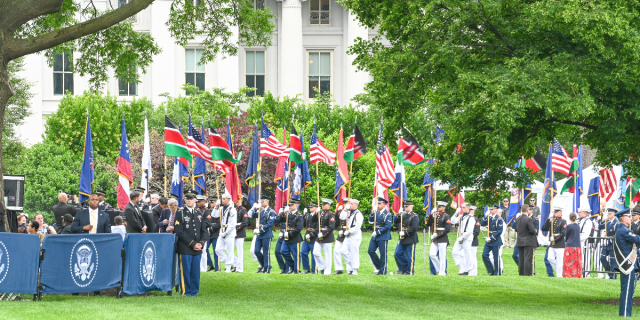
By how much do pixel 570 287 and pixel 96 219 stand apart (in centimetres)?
1082

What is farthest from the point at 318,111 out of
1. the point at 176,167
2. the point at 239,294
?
the point at 239,294

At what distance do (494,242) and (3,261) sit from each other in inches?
551

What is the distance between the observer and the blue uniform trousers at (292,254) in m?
A: 22.0

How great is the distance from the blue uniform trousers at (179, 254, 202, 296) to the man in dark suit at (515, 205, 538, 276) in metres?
10.7

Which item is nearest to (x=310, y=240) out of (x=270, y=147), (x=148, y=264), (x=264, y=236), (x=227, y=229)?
(x=264, y=236)

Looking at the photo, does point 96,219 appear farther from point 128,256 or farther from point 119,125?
point 119,125

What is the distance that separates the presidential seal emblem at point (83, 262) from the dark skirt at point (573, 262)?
13668 mm

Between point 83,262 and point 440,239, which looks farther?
point 440,239

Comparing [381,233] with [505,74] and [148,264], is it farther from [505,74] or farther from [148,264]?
[505,74]

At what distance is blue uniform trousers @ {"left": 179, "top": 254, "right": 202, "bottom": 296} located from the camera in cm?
1512

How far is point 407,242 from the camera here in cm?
2162

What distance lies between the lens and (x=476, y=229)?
22.4 m

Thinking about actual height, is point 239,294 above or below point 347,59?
below

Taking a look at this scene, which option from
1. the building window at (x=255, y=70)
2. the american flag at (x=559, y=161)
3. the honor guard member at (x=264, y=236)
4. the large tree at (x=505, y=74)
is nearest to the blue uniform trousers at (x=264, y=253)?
the honor guard member at (x=264, y=236)
